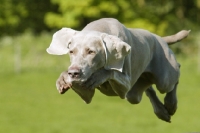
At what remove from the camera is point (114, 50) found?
7.76 meters

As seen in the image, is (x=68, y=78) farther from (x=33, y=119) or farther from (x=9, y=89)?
(x=9, y=89)

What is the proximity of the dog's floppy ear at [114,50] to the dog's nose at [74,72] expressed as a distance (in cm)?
55

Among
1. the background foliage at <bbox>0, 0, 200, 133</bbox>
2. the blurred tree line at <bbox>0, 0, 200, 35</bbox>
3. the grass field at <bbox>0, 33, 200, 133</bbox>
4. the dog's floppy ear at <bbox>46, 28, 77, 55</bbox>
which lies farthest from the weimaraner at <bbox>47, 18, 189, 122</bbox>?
the blurred tree line at <bbox>0, 0, 200, 35</bbox>

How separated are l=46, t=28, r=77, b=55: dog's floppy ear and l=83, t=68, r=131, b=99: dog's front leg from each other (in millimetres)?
429

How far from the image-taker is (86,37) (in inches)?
298

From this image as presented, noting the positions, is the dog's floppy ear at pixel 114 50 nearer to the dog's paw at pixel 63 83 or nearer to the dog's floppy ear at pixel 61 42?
the dog's floppy ear at pixel 61 42

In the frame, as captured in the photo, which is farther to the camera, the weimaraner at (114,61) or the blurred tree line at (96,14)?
the blurred tree line at (96,14)

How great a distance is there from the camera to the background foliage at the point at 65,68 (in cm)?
2491

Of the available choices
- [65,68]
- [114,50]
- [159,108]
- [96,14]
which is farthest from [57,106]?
[114,50]

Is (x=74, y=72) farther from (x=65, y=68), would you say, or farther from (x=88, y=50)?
(x=65, y=68)

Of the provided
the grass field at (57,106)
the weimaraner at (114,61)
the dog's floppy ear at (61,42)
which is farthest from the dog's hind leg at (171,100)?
the grass field at (57,106)

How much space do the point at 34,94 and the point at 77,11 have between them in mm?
9607

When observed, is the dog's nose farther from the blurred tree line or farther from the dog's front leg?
the blurred tree line

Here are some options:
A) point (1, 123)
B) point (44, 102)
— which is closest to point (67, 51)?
point (1, 123)
